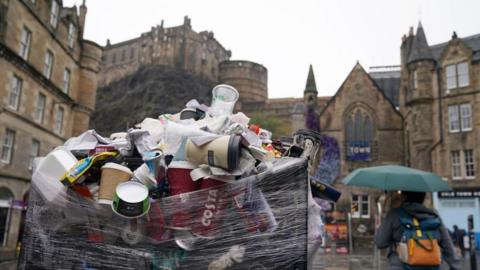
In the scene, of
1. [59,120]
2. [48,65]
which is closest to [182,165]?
[48,65]

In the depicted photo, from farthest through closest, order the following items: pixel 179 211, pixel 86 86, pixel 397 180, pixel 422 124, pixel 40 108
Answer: pixel 422 124, pixel 86 86, pixel 40 108, pixel 397 180, pixel 179 211

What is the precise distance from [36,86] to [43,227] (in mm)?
22896

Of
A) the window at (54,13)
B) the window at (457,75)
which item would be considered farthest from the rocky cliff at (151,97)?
the window at (457,75)

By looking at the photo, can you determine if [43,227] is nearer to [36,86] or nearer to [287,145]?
[287,145]

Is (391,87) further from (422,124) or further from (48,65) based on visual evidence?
(48,65)

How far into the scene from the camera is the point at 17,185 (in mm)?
20641

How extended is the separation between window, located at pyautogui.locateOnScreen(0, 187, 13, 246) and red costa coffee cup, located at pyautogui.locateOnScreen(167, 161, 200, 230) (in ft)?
66.6

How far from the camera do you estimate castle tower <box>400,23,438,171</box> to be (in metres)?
30.2

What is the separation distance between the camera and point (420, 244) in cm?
421

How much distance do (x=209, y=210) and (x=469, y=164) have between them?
30.1 m

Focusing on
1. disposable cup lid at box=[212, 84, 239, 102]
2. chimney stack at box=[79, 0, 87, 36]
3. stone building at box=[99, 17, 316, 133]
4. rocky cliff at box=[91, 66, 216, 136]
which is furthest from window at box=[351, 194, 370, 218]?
rocky cliff at box=[91, 66, 216, 136]

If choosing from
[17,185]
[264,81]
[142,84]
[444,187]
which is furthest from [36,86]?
[264,81]

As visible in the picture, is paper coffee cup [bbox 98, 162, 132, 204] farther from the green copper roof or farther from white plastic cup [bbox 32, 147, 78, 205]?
the green copper roof

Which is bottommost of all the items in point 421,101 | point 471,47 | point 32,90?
point 32,90
